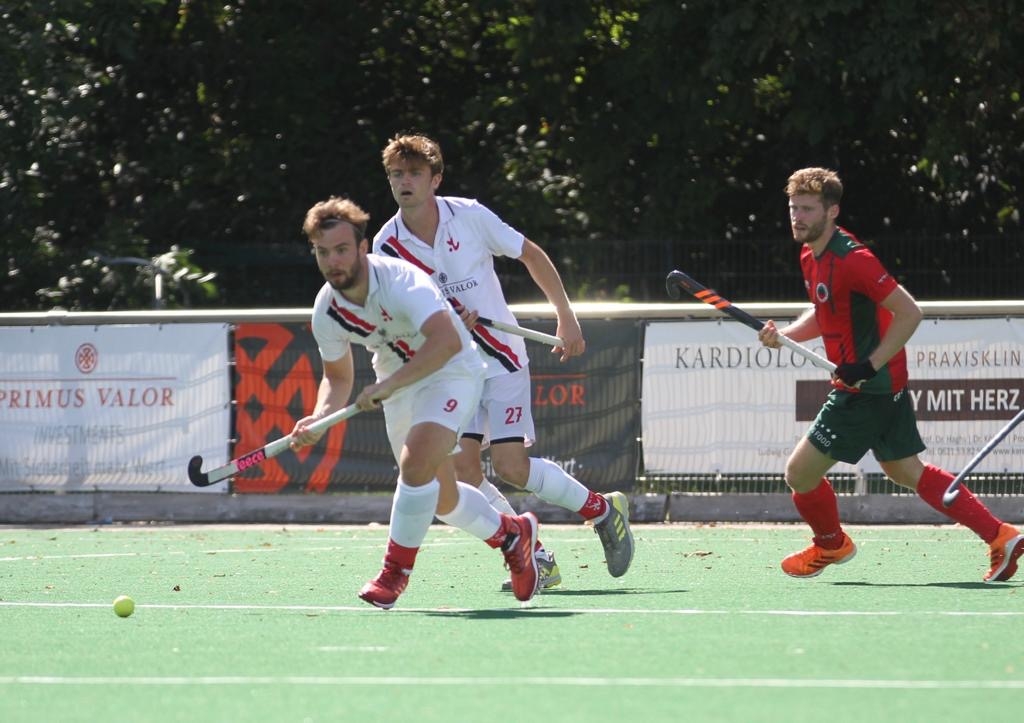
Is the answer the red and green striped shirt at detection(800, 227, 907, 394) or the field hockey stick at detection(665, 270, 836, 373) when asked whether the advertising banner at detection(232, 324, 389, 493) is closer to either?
the field hockey stick at detection(665, 270, 836, 373)

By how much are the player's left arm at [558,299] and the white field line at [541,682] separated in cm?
289

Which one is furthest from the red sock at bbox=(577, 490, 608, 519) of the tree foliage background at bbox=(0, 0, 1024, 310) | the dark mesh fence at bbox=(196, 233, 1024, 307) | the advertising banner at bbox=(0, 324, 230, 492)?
the tree foliage background at bbox=(0, 0, 1024, 310)

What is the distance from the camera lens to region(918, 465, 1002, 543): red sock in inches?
307

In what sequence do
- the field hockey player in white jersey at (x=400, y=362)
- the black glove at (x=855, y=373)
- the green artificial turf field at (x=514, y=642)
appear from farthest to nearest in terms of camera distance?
the black glove at (x=855, y=373) → the field hockey player in white jersey at (x=400, y=362) → the green artificial turf field at (x=514, y=642)

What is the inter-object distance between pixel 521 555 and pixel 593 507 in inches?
34.4

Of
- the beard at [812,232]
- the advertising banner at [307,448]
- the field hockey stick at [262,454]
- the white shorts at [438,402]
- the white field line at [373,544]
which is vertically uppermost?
the beard at [812,232]

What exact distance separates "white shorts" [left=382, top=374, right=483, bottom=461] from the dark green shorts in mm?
1760

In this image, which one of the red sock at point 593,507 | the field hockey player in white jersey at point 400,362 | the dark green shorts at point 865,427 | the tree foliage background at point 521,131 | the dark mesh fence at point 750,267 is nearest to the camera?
the field hockey player in white jersey at point 400,362

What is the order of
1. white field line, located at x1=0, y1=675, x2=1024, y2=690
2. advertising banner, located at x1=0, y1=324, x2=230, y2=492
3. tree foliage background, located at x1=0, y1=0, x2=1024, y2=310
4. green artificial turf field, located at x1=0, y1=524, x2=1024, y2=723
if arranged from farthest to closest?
1. tree foliage background, located at x1=0, y1=0, x2=1024, y2=310
2. advertising banner, located at x1=0, y1=324, x2=230, y2=492
3. white field line, located at x1=0, y1=675, x2=1024, y2=690
4. green artificial turf field, located at x1=0, y1=524, x2=1024, y2=723

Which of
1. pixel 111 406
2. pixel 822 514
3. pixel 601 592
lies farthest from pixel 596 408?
pixel 601 592

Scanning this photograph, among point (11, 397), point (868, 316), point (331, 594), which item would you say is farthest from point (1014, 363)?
point (11, 397)

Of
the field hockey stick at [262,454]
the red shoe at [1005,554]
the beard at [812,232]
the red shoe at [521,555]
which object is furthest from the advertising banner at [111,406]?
the red shoe at [1005,554]

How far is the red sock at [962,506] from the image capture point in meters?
7.79

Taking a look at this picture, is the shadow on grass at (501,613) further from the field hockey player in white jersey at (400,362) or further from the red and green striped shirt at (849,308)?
the red and green striped shirt at (849,308)
